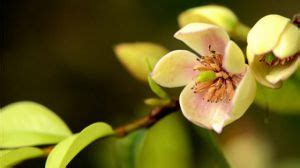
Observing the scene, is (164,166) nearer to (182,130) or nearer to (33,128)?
(182,130)

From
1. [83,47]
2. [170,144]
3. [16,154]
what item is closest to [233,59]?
[16,154]

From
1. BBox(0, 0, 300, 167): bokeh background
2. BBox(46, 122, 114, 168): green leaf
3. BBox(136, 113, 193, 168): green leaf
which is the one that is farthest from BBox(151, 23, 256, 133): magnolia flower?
BBox(0, 0, 300, 167): bokeh background

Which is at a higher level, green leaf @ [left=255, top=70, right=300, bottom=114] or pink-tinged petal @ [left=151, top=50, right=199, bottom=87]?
pink-tinged petal @ [left=151, top=50, right=199, bottom=87]

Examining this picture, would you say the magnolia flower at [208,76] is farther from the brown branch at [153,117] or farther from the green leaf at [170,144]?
the green leaf at [170,144]

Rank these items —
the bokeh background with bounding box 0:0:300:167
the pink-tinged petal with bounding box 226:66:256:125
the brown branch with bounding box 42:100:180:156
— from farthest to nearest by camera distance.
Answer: the bokeh background with bounding box 0:0:300:167 < the brown branch with bounding box 42:100:180:156 < the pink-tinged petal with bounding box 226:66:256:125

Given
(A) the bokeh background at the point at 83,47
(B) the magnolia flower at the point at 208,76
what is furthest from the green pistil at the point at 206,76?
(A) the bokeh background at the point at 83,47

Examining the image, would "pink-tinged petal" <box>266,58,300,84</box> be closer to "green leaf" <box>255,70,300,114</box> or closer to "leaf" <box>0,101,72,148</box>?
"green leaf" <box>255,70,300,114</box>

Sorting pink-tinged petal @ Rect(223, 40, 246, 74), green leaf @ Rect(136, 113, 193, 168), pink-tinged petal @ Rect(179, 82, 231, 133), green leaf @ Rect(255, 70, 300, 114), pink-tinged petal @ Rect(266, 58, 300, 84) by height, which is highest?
pink-tinged petal @ Rect(223, 40, 246, 74)
